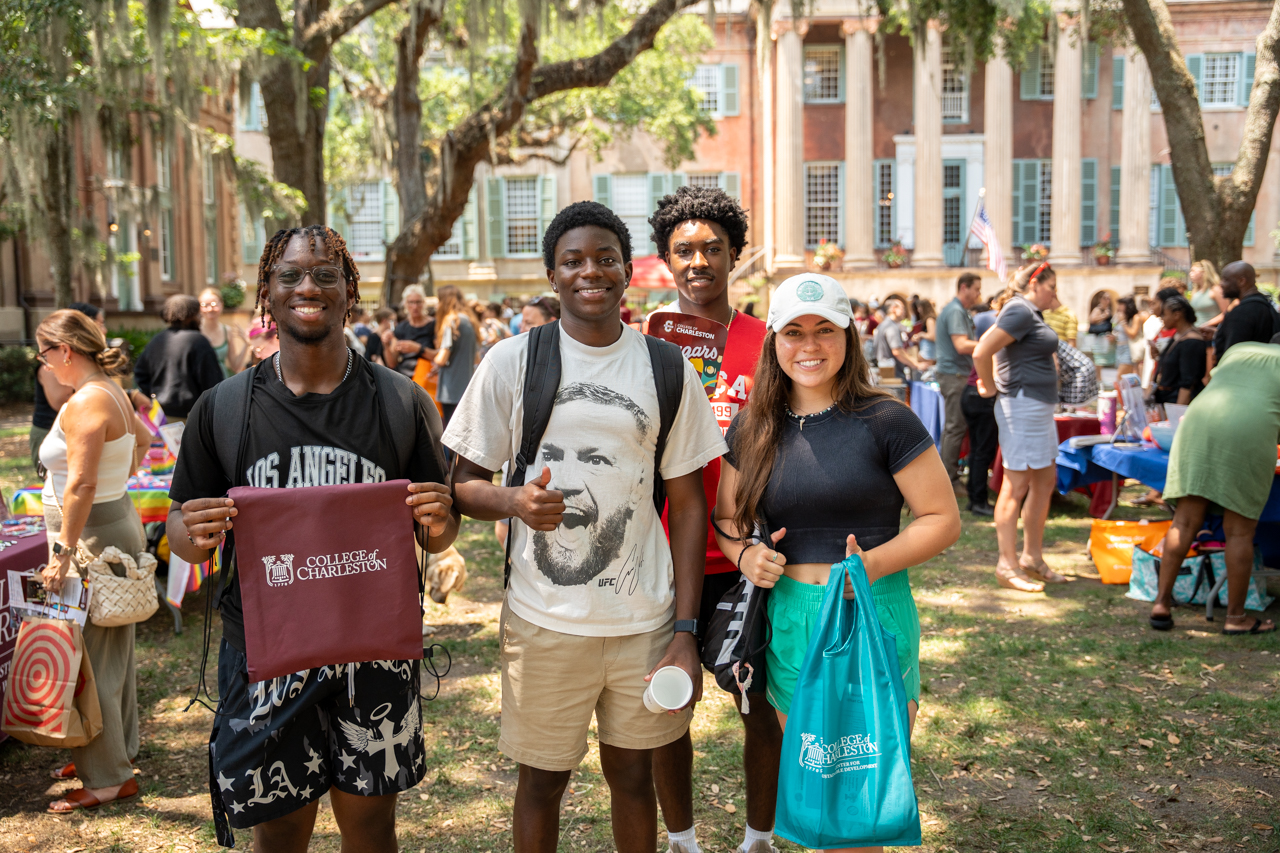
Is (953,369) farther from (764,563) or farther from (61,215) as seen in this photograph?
(61,215)

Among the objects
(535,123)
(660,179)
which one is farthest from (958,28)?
(660,179)

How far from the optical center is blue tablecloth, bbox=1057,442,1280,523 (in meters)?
5.83

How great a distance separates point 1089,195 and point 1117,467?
2698cm

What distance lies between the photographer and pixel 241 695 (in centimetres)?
238

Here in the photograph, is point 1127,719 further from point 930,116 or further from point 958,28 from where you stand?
point 930,116

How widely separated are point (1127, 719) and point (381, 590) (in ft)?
11.9

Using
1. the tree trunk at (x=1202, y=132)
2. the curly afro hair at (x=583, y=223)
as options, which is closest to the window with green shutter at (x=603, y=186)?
the tree trunk at (x=1202, y=132)

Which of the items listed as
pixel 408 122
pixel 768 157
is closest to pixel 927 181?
pixel 768 157

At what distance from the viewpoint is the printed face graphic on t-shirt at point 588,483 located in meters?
2.47

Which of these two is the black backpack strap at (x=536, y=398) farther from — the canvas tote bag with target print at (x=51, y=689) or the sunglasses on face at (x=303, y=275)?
the canvas tote bag with target print at (x=51, y=689)

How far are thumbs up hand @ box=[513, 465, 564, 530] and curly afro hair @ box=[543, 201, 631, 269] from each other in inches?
25.6

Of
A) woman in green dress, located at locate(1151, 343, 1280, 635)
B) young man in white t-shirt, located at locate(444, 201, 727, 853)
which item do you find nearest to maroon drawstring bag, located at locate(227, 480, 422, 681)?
young man in white t-shirt, located at locate(444, 201, 727, 853)

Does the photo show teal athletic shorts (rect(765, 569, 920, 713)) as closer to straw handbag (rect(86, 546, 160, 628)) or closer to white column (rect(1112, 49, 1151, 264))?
→ straw handbag (rect(86, 546, 160, 628))

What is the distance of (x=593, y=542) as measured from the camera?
2471mm
